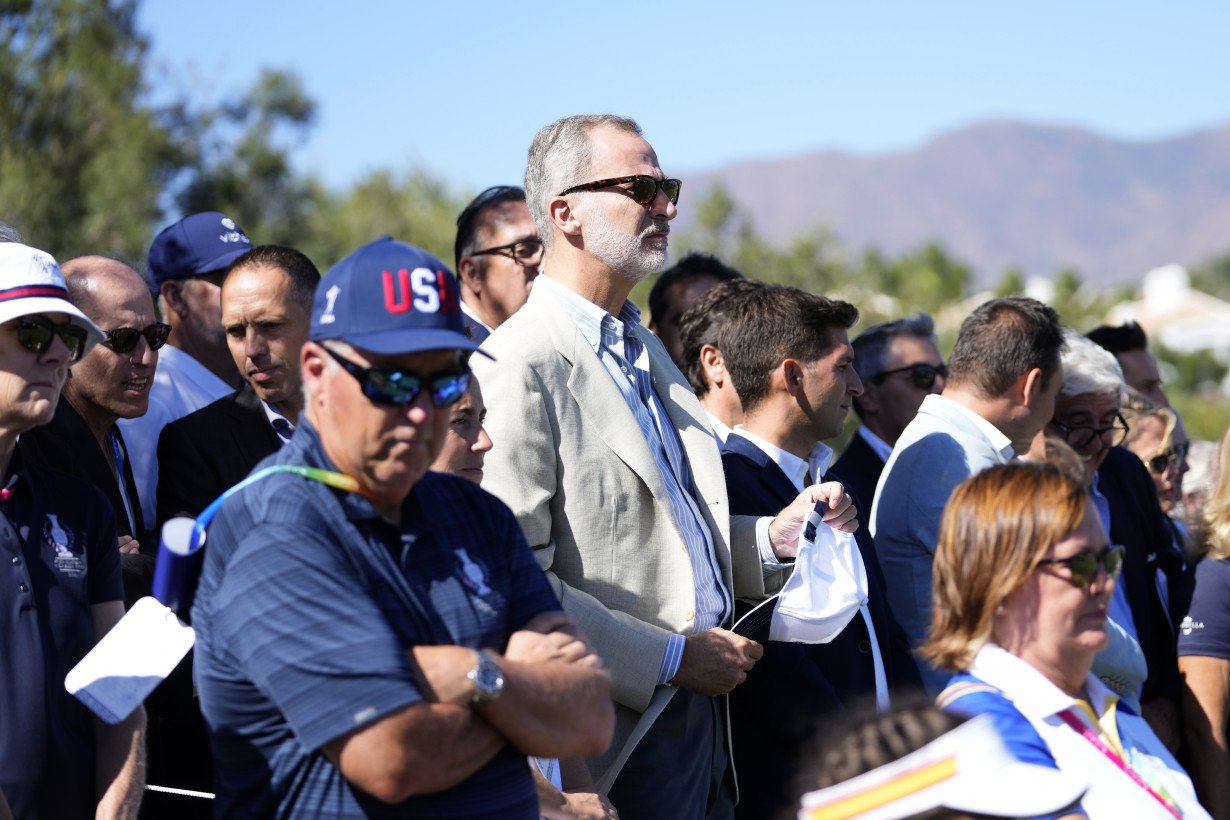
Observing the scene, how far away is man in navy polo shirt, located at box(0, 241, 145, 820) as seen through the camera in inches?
129

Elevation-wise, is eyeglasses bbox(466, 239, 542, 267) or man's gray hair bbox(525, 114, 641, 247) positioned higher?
man's gray hair bbox(525, 114, 641, 247)

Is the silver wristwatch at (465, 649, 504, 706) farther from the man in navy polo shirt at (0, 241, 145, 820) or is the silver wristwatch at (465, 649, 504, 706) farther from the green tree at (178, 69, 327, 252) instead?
the green tree at (178, 69, 327, 252)

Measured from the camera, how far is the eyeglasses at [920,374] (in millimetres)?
6844

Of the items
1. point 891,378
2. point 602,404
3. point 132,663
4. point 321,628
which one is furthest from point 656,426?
point 891,378

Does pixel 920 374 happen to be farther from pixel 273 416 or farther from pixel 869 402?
pixel 273 416

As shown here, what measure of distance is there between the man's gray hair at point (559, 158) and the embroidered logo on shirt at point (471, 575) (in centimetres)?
184

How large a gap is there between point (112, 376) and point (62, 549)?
1.30 m

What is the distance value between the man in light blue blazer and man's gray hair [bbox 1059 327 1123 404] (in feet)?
1.18

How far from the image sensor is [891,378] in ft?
22.6

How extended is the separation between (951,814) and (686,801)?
1.57 meters

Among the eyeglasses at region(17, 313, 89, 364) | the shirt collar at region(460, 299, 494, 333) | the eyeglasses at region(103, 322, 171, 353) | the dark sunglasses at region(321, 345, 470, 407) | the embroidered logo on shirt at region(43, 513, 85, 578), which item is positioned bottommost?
the embroidered logo on shirt at region(43, 513, 85, 578)

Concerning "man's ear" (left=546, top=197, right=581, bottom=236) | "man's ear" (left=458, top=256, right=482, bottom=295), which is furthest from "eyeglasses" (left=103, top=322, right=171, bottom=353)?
"man's ear" (left=458, top=256, right=482, bottom=295)

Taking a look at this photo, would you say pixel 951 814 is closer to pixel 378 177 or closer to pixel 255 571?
pixel 255 571

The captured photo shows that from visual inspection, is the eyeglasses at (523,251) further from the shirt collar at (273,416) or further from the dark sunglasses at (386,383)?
the dark sunglasses at (386,383)
